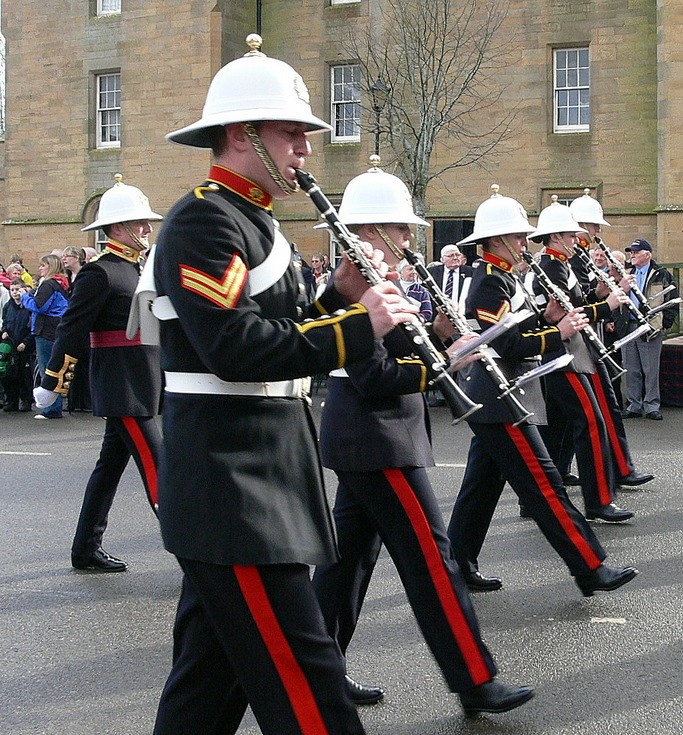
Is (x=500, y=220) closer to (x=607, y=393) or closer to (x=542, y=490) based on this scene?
(x=542, y=490)

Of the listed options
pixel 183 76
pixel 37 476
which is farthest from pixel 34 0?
pixel 37 476

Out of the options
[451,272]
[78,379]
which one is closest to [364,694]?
[451,272]

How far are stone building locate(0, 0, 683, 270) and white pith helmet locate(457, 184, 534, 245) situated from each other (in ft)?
71.1

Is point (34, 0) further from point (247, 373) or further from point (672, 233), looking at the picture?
point (247, 373)

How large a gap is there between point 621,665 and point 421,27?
84.0 ft

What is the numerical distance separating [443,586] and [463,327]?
1146 millimetres

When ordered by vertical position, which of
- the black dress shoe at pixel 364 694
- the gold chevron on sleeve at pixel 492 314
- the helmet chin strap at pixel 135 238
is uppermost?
the helmet chin strap at pixel 135 238

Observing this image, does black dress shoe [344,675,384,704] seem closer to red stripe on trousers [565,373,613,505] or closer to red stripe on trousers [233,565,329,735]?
red stripe on trousers [233,565,329,735]

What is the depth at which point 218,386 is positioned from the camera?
336cm

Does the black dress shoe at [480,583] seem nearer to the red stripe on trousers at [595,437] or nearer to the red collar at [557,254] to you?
the red stripe on trousers at [595,437]

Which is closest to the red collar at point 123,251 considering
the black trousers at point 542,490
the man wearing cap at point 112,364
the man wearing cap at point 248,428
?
the man wearing cap at point 112,364

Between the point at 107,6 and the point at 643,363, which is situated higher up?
the point at 107,6

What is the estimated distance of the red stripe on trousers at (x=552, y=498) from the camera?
6031 millimetres

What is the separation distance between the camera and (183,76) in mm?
31766
